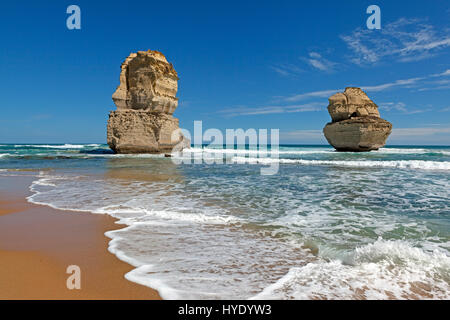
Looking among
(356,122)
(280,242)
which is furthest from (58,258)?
(356,122)

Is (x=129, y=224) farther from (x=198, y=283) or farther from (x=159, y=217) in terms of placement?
(x=198, y=283)

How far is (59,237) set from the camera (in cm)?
332

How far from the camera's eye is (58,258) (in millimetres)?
2682

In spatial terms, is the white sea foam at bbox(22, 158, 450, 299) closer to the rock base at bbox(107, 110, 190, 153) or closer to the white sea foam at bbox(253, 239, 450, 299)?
the white sea foam at bbox(253, 239, 450, 299)

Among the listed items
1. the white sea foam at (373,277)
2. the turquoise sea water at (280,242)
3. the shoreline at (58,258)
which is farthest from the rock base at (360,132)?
the shoreline at (58,258)

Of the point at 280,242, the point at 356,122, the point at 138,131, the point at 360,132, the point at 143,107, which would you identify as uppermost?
the point at 143,107

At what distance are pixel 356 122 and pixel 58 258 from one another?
105 feet

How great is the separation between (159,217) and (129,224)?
1.77 ft

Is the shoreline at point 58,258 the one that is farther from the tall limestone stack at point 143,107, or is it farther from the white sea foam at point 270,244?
the tall limestone stack at point 143,107

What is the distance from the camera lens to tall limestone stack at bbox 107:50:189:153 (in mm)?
23875

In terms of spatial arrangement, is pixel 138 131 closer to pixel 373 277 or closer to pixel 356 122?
pixel 373 277

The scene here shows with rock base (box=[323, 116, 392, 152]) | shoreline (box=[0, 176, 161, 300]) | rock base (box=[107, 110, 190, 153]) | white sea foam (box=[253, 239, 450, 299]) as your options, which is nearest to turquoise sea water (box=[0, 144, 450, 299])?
white sea foam (box=[253, 239, 450, 299])

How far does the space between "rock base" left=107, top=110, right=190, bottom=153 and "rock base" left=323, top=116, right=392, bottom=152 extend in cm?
2078
